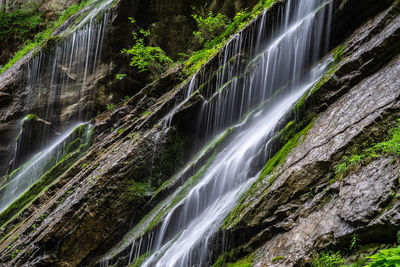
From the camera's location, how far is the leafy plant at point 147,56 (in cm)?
1402

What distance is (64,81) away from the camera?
55.7 feet

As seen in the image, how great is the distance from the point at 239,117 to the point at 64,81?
11599 mm

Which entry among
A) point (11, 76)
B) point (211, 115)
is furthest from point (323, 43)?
point (11, 76)

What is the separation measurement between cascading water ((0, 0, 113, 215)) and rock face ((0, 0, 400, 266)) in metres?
3.09

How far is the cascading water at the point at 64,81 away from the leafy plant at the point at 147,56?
2.04 meters

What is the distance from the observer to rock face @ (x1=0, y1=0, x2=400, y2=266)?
11.5ft

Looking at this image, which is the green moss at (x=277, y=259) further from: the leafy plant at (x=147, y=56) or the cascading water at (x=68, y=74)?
the cascading water at (x=68, y=74)

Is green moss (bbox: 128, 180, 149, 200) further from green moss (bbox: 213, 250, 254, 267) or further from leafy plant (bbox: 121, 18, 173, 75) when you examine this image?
leafy plant (bbox: 121, 18, 173, 75)

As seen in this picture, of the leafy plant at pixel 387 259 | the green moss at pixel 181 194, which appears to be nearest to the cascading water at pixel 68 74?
the green moss at pixel 181 194

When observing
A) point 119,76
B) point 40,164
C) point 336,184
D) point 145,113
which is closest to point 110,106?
point 119,76

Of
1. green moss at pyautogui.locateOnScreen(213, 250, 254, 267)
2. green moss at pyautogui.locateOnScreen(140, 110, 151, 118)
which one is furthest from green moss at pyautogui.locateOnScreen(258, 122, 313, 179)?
green moss at pyautogui.locateOnScreen(140, 110, 151, 118)

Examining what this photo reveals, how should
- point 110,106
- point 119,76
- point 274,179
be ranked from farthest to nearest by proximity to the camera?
point 110,106, point 119,76, point 274,179

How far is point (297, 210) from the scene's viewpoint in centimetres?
400

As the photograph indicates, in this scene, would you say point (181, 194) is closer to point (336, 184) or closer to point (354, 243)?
point (336, 184)
